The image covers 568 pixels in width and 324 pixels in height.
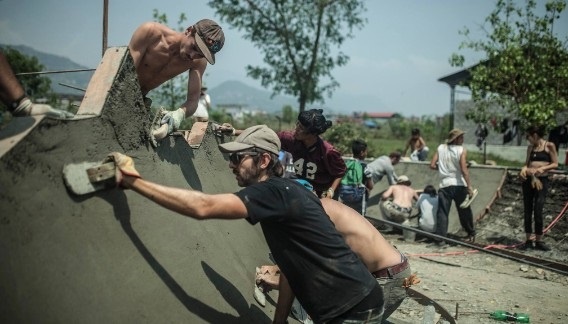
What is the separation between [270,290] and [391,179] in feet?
21.3

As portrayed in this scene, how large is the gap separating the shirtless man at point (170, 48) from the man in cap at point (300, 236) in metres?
1.42

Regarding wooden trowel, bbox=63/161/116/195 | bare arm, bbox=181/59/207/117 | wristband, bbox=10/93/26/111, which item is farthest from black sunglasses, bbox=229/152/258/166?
bare arm, bbox=181/59/207/117

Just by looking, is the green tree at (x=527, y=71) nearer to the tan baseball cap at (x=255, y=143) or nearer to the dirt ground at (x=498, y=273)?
the dirt ground at (x=498, y=273)

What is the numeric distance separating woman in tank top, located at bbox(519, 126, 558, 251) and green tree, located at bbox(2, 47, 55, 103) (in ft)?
84.1

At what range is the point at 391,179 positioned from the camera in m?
9.61

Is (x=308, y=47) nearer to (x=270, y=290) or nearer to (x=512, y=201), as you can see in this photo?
(x=512, y=201)

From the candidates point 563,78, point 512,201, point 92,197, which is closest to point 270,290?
point 92,197

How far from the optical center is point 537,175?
7094 millimetres

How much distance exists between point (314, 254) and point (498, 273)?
501 centimetres

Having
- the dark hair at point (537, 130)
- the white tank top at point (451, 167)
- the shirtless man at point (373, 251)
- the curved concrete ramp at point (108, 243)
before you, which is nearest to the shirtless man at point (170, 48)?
the curved concrete ramp at point (108, 243)

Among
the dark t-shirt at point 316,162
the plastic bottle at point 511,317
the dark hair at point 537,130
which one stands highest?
the dark hair at point 537,130

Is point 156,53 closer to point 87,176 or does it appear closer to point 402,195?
point 87,176

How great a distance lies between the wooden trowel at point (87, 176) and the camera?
2365 millimetres

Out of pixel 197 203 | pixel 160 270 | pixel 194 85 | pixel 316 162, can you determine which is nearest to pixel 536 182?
pixel 316 162
